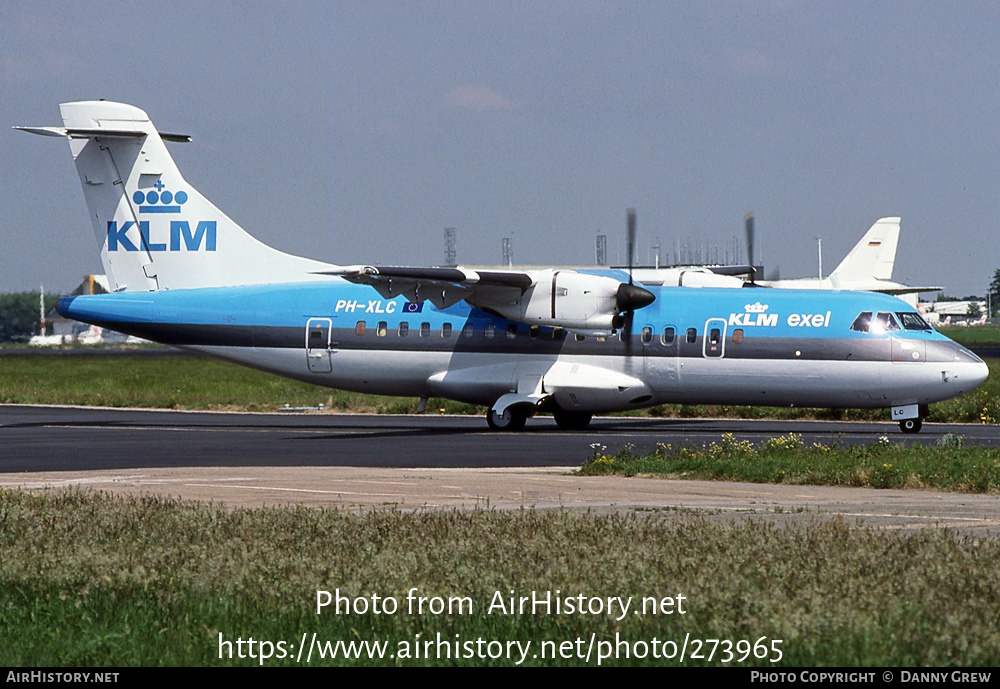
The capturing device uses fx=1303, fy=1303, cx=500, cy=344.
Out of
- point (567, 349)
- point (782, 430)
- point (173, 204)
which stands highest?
point (173, 204)

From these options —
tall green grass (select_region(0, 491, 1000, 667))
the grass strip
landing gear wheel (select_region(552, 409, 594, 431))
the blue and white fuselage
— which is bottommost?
the grass strip

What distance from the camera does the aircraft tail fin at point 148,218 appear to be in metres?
34.6

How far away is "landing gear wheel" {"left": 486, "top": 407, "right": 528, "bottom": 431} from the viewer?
102 ft

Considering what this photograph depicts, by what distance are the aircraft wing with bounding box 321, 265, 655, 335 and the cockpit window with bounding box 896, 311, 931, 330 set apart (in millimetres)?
5536

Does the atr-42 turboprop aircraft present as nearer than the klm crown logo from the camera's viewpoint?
Yes

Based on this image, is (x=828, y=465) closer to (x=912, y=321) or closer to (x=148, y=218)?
(x=912, y=321)

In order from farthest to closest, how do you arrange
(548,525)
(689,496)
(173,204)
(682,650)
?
(173,204) < (689,496) < (548,525) < (682,650)

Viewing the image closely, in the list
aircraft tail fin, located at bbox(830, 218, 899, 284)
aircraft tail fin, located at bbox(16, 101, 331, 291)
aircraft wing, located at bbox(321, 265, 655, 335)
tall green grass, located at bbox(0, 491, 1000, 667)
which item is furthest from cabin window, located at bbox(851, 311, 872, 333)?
aircraft tail fin, located at bbox(830, 218, 899, 284)

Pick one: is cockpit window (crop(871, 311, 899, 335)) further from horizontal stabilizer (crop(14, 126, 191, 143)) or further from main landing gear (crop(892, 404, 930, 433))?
horizontal stabilizer (crop(14, 126, 191, 143))

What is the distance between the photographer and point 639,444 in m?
26.3

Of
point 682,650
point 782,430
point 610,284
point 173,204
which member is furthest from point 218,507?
point 173,204

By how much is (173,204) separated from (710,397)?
15.5m

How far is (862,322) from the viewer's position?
28766 mm
